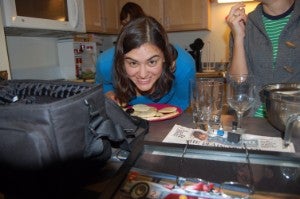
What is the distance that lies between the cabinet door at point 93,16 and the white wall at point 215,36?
1.06 meters

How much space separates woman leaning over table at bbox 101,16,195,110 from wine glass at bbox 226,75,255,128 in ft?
1.19

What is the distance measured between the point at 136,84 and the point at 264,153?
74 centimetres

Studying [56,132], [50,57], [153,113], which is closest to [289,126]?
[153,113]

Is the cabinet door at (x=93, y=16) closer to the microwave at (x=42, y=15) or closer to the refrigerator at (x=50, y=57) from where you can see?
the refrigerator at (x=50, y=57)

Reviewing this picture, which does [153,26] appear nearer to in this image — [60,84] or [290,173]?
[60,84]

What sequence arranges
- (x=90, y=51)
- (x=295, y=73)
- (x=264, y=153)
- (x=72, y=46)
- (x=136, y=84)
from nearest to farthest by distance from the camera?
(x=264, y=153) → (x=295, y=73) → (x=136, y=84) → (x=72, y=46) → (x=90, y=51)

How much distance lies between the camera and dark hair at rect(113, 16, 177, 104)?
3.50 feet

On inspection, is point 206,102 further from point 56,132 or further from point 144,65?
point 56,132

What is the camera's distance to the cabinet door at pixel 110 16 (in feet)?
10.3

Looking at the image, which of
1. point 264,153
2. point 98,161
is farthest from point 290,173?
point 98,161

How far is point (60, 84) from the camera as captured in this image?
650 mm

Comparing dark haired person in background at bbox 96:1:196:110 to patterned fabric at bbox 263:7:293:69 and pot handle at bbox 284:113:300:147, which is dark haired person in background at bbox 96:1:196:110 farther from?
pot handle at bbox 284:113:300:147

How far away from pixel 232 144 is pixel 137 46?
0.56 m

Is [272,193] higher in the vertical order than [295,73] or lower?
lower
